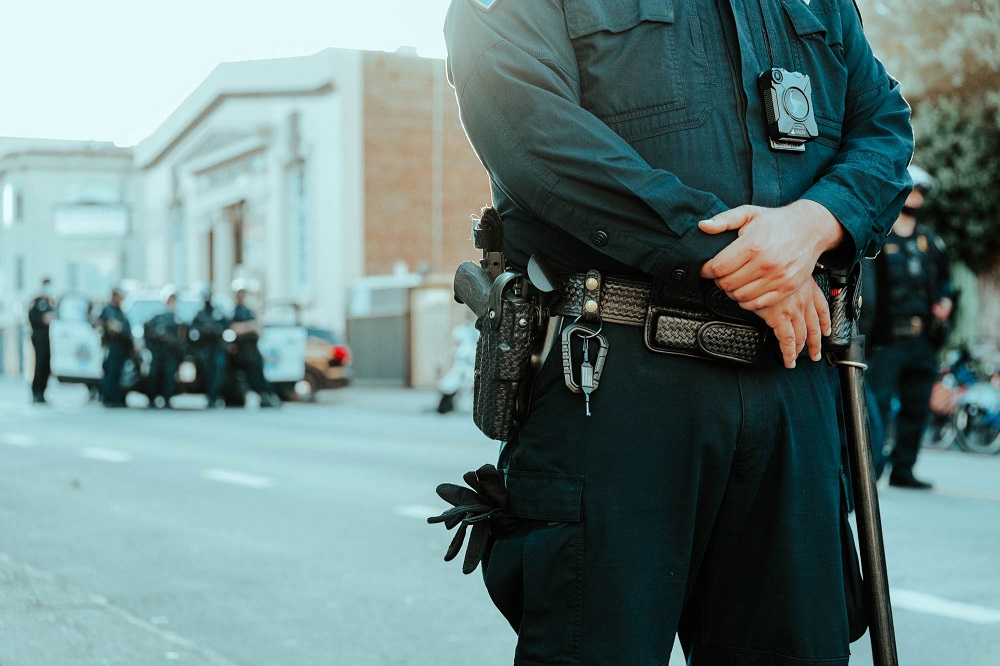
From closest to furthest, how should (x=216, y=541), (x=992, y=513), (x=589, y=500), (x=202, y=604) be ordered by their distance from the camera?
(x=589, y=500) < (x=202, y=604) < (x=216, y=541) < (x=992, y=513)

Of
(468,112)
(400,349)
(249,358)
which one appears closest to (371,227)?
(400,349)

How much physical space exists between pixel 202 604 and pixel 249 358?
13.8m

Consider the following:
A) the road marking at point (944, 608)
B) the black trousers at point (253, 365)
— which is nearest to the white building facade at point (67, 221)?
the black trousers at point (253, 365)

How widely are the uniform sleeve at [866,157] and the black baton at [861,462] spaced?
9cm

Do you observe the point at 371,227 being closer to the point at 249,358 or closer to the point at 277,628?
the point at 249,358

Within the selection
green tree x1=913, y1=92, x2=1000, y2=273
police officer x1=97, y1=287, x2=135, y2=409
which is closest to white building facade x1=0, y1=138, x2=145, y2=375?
police officer x1=97, y1=287, x2=135, y2=409

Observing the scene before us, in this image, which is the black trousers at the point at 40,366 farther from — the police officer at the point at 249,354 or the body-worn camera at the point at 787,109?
the body-worn camera at the point at 787,109

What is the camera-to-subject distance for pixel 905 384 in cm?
Result: 784

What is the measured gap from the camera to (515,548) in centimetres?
Result: 200

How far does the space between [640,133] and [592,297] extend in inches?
11.1

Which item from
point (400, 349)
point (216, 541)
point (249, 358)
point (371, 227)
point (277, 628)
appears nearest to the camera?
point (277, 628)

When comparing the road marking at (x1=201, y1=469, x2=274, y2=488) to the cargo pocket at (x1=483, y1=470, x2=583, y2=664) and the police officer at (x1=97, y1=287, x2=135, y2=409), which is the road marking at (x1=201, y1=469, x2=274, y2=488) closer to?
the cargo pocket at (x1=483, y1=470, x2=583, y2=664)

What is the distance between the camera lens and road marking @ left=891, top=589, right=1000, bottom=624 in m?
4.41

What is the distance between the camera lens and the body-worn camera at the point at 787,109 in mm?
2008
